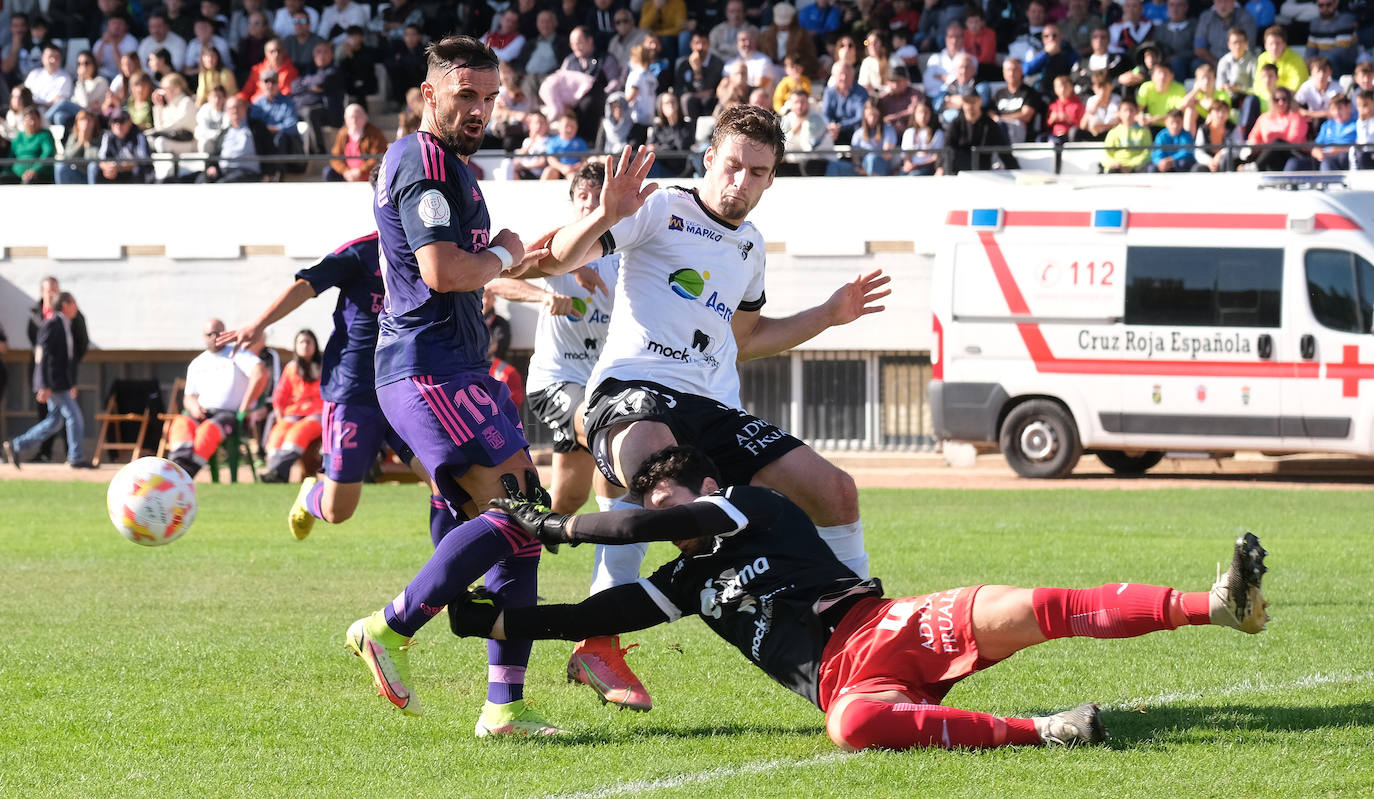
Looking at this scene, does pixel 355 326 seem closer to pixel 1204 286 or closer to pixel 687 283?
pixel 687 283

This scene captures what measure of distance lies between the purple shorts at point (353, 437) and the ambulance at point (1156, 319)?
1075cm

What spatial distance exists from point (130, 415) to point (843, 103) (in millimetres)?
9904

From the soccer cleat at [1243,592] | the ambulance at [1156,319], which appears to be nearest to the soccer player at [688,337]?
the soccer cleat at [1243,592]

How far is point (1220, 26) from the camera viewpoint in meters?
21.6

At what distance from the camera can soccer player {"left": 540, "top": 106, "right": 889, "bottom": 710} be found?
247 inches

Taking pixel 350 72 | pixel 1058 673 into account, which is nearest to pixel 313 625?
pixel 1058 673

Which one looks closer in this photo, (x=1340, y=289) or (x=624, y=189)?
(x=624, y=189)

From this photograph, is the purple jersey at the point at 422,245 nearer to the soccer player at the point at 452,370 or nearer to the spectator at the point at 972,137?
the soccer player at the point at 452,370

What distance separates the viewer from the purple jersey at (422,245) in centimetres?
585

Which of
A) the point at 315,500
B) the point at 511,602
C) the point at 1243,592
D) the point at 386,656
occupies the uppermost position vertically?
the point at 1243,592

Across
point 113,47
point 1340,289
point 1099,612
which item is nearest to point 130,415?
point 113,47

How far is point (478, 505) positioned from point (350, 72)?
19837 mm

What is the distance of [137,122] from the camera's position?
79.8ft

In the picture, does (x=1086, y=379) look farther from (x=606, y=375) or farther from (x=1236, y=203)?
(x=606, y=375)
